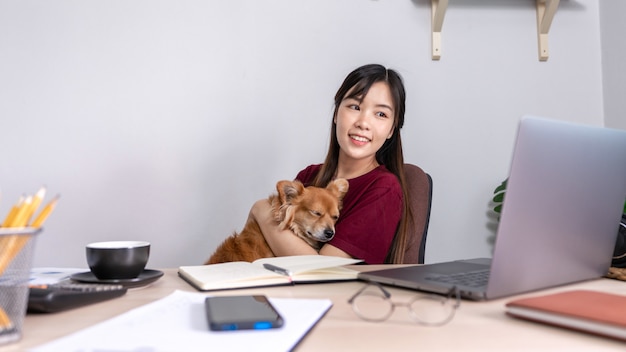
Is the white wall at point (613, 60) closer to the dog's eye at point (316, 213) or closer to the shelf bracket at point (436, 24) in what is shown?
the shelf bracket at point (436, 24)

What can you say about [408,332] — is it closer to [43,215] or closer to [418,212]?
[43,215]

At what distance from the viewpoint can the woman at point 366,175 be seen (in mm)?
1527

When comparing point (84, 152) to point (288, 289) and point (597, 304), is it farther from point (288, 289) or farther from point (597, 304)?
point (597, 304)

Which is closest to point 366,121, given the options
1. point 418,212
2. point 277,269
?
point 418,212

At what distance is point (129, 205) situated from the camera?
2148mm

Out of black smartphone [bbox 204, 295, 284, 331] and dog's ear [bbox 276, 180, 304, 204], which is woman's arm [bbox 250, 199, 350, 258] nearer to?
dog's ear [bbox 276, 180, 304, 204]

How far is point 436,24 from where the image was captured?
2.21m

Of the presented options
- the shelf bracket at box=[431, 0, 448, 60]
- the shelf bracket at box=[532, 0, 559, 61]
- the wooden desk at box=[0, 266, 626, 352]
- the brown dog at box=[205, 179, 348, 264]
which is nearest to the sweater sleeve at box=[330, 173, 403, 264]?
the brown dog at box=[205, 179, 348, 264]

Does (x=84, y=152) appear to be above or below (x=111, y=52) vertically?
below

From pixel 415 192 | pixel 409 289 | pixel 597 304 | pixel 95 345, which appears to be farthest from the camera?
pixel 415 192

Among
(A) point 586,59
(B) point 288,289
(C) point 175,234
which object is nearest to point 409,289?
(B) point 288,289

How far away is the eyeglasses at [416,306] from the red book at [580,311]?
3.3 inches

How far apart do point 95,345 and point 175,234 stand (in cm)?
175

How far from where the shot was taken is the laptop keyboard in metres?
0.77
